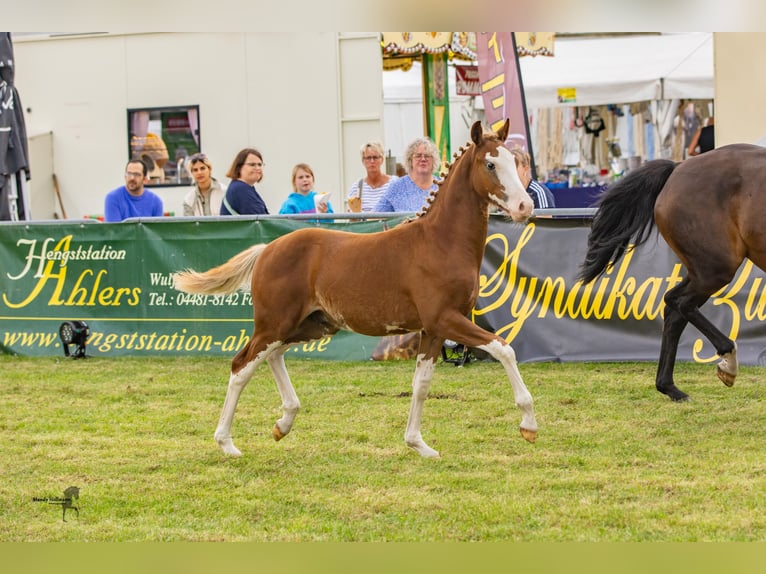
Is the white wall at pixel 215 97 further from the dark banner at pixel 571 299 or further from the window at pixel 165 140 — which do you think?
the dark banner at pixel 571 299

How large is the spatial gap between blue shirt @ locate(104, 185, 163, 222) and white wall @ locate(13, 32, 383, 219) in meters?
4.12

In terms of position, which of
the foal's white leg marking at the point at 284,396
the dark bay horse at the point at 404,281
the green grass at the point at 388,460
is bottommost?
the green grass at the point at 388,460

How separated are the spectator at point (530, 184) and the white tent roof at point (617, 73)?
9.12 meters

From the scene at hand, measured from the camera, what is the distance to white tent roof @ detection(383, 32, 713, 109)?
17.9 m

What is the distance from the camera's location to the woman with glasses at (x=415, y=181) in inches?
359

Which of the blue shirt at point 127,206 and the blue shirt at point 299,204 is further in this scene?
the blue shirt at point 127,206

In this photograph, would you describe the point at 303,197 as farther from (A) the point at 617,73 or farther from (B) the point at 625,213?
(A) the point at 617,73

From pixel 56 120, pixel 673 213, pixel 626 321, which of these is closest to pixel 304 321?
pixel 673 213

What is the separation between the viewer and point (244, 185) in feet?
32.5

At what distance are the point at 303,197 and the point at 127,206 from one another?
2.06 meters

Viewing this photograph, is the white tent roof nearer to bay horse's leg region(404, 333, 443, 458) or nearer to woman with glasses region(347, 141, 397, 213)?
woman with glasses region(347, 141, 397, 213)

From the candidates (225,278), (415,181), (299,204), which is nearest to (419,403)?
(225,278)

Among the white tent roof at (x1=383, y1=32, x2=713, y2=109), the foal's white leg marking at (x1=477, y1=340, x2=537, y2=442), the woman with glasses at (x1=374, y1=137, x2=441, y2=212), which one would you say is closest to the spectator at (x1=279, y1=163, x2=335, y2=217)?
the woman with glasses at (x1=374, y1=137, x2=441, y2=212)

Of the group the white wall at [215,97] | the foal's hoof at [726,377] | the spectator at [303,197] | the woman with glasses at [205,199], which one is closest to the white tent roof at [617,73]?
the white wall at [215,97]
